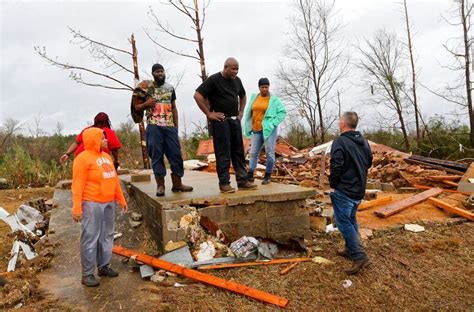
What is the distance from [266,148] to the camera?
6477 mm

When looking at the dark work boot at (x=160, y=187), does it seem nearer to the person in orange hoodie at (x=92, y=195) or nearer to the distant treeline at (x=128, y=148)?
the person in orange hoodie at (x=92, y=195)

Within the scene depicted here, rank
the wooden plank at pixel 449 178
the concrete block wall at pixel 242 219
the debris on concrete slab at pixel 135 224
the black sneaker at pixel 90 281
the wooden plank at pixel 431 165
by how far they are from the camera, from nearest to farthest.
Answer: the black sneaker at pixel 90 281, the concrete block wall at pixel 242 219, the debris on concrete slab at pixel 135 224, the wooden plank at pixel 449 178, the wooden plank at pixel 431 165

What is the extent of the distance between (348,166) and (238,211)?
158 cm

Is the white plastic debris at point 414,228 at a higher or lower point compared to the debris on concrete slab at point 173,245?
lower

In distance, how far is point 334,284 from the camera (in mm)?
4184

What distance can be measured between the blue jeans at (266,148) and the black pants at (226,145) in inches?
34.9

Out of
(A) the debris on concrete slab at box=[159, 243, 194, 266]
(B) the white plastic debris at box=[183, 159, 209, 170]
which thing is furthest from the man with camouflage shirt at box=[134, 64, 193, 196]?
(B) the white plastic debris at box=[183, 159, 209, 170]

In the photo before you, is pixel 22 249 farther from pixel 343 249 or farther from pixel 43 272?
pixel 343 249

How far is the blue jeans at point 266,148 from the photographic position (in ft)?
20.8

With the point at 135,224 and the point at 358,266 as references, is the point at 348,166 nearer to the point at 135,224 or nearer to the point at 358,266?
the point at 358,266

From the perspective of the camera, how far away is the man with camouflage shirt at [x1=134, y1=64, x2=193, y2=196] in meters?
5.11

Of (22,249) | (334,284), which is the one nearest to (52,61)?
(22,249)

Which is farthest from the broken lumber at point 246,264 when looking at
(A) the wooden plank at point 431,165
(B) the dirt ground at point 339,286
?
(A) the wooden plank at point 431,165

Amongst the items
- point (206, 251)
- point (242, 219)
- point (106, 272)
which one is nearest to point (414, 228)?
point (242, 219)
